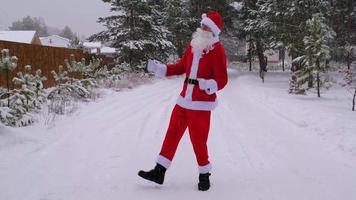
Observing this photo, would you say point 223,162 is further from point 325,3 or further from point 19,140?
point 325,3

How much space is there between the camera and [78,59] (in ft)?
56.5

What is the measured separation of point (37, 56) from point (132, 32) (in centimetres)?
1235

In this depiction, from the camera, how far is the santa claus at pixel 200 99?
4.26 meters


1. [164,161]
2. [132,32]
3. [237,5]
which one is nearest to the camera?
[164,161]

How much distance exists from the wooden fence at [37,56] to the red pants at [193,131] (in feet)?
23.3

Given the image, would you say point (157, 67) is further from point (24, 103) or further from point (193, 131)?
point (24, 103)

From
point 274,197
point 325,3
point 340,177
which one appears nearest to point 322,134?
point 340,177

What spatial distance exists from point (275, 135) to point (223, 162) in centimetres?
210

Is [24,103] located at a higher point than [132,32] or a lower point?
lower

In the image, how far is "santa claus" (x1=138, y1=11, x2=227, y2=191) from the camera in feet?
14.0

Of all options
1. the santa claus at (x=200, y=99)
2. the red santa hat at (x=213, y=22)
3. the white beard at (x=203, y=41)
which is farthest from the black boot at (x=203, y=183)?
the red santa hat at (x=213, y=22)

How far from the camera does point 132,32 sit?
24766 millimetres

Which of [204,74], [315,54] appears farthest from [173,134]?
[315,54]

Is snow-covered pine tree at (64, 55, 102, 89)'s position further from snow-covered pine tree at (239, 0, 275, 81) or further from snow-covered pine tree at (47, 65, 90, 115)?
snow-covered pine tree at (239, 0, 275, 81)
